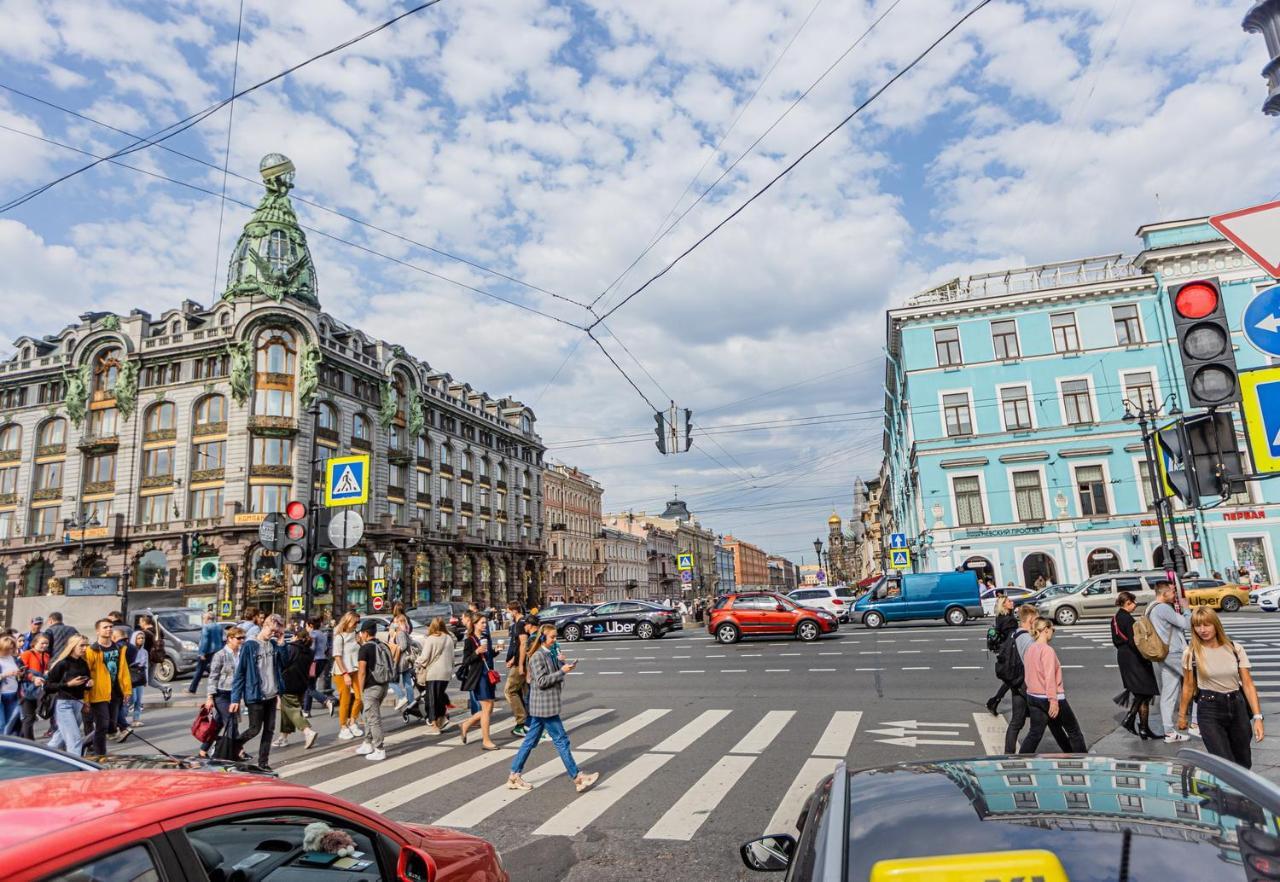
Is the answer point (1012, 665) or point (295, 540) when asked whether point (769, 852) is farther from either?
point (295, 540)

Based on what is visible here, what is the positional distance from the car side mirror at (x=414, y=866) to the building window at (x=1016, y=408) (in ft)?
136

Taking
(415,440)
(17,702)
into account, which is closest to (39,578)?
(415,440)

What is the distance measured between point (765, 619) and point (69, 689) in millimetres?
19191

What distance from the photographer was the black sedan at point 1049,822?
70.6 inches

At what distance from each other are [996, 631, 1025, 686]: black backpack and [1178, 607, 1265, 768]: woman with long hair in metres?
1.97

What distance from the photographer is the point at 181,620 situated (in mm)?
22234

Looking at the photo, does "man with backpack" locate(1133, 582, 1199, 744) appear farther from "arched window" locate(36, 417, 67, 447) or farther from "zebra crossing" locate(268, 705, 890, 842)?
"arched window" locate(36, 417, 67, 447)

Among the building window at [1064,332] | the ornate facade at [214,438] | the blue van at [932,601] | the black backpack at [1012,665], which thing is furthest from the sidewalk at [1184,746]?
the ornate facade at [214,438]

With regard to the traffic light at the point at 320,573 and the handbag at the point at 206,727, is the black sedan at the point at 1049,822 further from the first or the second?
the traffic light at the point at 320,573

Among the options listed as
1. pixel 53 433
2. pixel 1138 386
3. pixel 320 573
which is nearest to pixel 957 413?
pixel 1138 386

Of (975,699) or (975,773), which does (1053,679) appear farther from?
(975,773)

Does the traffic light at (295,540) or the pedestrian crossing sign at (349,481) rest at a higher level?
the pedestrian crossing sign at (349,481)

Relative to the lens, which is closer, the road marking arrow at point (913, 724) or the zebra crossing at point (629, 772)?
the zebra crossing at point (629, 772)

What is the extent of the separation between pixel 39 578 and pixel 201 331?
66.5ft
